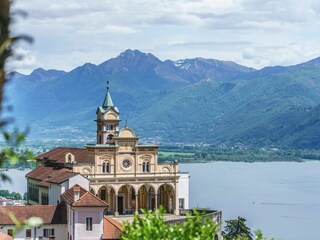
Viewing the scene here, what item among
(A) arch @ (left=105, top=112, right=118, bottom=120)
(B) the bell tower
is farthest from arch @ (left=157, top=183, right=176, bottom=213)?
(A) arch @ (left=105, top=112, right=118, bottom=120)

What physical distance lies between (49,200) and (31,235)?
25.1ft

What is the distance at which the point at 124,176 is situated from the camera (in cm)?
5356

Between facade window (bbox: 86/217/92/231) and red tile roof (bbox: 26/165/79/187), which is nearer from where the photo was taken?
facade window (bbox: 86/217/92/231)

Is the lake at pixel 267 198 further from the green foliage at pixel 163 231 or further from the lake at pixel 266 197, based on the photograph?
the green foliage at pixel 163 231

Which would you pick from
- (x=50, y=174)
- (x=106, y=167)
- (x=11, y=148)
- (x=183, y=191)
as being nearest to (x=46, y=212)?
(x=106, y=167)

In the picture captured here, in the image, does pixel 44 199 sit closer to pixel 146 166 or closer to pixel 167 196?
pixel 146 166

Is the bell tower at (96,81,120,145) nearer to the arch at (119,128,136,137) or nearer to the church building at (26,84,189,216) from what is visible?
the church building at (26,84,189,216)

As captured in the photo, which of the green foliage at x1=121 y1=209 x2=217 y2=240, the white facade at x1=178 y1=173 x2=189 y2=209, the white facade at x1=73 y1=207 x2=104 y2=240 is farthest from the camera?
the white facade at x1=178 y1=173 x2=189 y2=209

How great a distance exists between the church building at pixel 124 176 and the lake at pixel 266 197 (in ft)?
91.2

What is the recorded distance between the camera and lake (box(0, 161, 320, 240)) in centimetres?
9338

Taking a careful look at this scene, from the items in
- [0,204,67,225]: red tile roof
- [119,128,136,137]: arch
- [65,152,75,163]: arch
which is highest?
[119,128,136,137]: arch

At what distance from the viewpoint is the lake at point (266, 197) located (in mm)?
93375

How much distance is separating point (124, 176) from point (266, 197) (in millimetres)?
77774

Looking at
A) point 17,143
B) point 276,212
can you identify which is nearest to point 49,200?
point 17,143
